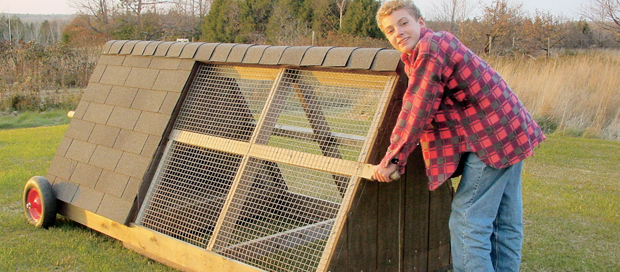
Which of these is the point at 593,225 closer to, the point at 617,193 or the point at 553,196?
the point at 553,196

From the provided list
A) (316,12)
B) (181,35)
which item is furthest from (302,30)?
(181,35)

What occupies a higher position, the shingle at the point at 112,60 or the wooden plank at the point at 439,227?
the shingle at the point at 112,60

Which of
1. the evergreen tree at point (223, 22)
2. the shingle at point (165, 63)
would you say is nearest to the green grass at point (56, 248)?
the shingle at point (165, 63)

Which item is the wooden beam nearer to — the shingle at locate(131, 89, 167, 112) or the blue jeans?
the shingle at locate(131, 89, 167, 112)

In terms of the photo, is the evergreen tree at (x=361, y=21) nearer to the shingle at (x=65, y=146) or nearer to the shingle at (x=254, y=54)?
the shingle at (x=65, y=146)

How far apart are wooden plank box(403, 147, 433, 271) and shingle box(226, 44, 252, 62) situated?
1.35 meters

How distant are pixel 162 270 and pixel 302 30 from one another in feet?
54.0

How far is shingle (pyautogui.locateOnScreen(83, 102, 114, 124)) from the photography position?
4.37 meters

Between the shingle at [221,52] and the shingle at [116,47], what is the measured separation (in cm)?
125

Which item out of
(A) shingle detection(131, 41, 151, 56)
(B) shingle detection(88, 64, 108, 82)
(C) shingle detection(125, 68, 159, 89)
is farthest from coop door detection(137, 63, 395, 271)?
(B) shingle detection(88, 64, 108, 82)

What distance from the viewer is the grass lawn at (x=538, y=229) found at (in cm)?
377

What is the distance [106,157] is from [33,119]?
8.81 meters

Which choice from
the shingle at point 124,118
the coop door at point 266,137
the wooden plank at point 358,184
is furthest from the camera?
the shingle at point 124,118

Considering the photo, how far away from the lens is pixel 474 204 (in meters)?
2.60
